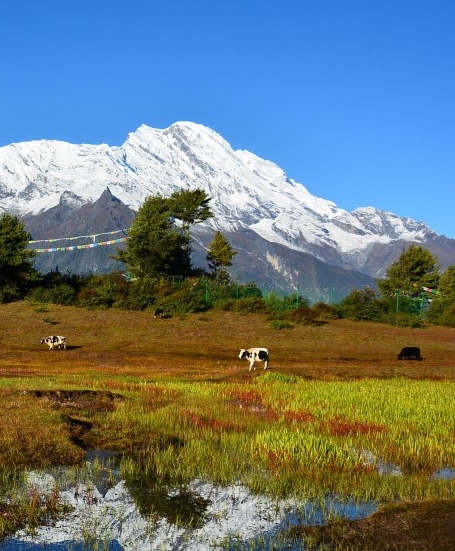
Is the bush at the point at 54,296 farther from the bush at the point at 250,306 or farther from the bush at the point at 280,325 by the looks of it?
the bush at the point at 280,325

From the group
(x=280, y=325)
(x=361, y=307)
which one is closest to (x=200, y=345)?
(x=280, y=325)

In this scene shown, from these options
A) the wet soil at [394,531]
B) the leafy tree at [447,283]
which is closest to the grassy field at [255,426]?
the wet soil at [394,531]

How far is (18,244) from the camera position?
7644 cm

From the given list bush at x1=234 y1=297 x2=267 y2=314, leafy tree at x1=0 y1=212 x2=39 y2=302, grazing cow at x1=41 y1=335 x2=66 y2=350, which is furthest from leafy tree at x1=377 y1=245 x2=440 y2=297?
grazing cow at x1=41 y1=335 x2=66 y2=350

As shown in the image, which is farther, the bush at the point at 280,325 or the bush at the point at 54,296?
the bush at the point at 54,296

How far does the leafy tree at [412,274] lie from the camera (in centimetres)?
10662

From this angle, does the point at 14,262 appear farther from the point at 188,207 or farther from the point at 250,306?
the point at 188,207

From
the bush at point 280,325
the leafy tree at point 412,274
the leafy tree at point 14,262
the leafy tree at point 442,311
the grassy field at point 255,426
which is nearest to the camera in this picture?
the grassy field at point 255,426

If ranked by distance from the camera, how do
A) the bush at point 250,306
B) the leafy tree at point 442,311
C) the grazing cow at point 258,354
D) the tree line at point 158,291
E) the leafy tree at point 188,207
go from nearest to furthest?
the grazing cow at point 258,354, the tree line at point 158,291, the bush at point 250,306, the leafy tree at point 442,311, the leafy tree at point 188,207

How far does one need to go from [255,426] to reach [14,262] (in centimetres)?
6211

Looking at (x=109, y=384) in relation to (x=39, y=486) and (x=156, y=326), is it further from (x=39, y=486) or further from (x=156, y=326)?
(x=156, y=326)

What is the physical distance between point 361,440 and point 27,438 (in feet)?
29.7

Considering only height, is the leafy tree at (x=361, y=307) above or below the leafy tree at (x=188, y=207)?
below

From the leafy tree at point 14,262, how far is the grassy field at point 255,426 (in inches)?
1190
